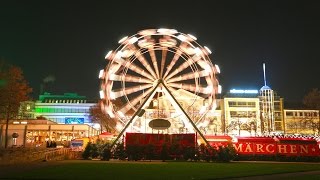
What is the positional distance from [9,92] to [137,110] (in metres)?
26.4

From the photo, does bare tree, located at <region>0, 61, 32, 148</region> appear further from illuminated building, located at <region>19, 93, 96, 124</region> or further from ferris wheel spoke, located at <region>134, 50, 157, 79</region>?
illuminated building, located at <region>19, 93, 96, 124</region>

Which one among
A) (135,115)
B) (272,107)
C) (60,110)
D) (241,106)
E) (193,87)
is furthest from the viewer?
(60,110)

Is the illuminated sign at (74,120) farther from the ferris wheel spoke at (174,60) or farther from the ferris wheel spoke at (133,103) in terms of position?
the ferris wheel spoke at (174,60)

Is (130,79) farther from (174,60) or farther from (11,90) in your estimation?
(11,90)

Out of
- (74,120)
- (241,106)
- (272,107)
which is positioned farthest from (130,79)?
(272,107)

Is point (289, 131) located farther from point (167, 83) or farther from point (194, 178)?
point (194, 178)

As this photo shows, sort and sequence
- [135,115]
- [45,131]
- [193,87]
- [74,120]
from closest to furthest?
[135,115] < [193,87] < [45,131] < [74,120]

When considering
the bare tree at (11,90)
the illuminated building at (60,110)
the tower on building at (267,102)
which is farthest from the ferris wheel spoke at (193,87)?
the illuminated building at (60,110)

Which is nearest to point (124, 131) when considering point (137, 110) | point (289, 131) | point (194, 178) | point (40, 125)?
point (137, 110)

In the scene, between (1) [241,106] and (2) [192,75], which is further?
(1) [241,106]

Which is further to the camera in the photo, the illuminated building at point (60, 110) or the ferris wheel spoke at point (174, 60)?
the illuminated building at point (60, 110)

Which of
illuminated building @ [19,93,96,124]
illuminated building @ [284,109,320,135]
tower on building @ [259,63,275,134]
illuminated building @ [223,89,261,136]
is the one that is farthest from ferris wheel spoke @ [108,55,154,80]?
illuminated building @ [19,93,96,124]

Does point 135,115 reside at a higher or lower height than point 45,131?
higher

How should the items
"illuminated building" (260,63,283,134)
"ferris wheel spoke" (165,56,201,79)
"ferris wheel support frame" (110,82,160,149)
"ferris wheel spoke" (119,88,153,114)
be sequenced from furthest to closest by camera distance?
"illuminated building" (260,63,283,134) < "ferris wheel spoke" (165,56,201,79) < "ferris wheel spoke" (119,88,153,114) < "ferris wheel support frame" (110,82,160,149)
